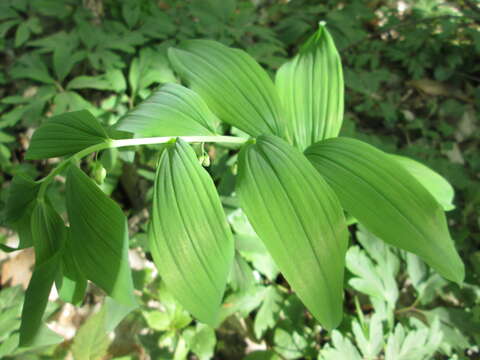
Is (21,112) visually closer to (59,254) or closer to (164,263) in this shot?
(59,254)

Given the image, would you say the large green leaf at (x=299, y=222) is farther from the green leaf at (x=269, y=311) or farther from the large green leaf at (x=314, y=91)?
the green leaf at (x=269, y=311)

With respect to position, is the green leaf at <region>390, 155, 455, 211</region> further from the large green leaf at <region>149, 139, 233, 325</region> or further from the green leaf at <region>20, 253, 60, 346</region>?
the green leaf at <region>20, 253, 60, 346</region>

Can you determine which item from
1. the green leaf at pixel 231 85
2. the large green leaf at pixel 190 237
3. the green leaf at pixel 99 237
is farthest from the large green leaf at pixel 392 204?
the green leaf at pixel 99 237

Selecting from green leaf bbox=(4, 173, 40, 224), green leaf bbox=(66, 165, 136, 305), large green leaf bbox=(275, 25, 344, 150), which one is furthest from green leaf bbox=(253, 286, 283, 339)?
green leaf bbox=(4, 173, 40, 224)

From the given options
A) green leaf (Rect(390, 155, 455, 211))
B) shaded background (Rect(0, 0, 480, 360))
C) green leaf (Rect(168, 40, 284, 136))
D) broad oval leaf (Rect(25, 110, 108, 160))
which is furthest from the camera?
shaded background (Rect(0, 0, 480, 360))

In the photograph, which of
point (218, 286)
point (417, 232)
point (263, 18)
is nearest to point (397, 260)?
point (417, 232)

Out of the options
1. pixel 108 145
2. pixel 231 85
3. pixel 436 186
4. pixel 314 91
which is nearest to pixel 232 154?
pixel 314 91

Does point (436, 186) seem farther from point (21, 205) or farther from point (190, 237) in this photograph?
point (21, 205)
